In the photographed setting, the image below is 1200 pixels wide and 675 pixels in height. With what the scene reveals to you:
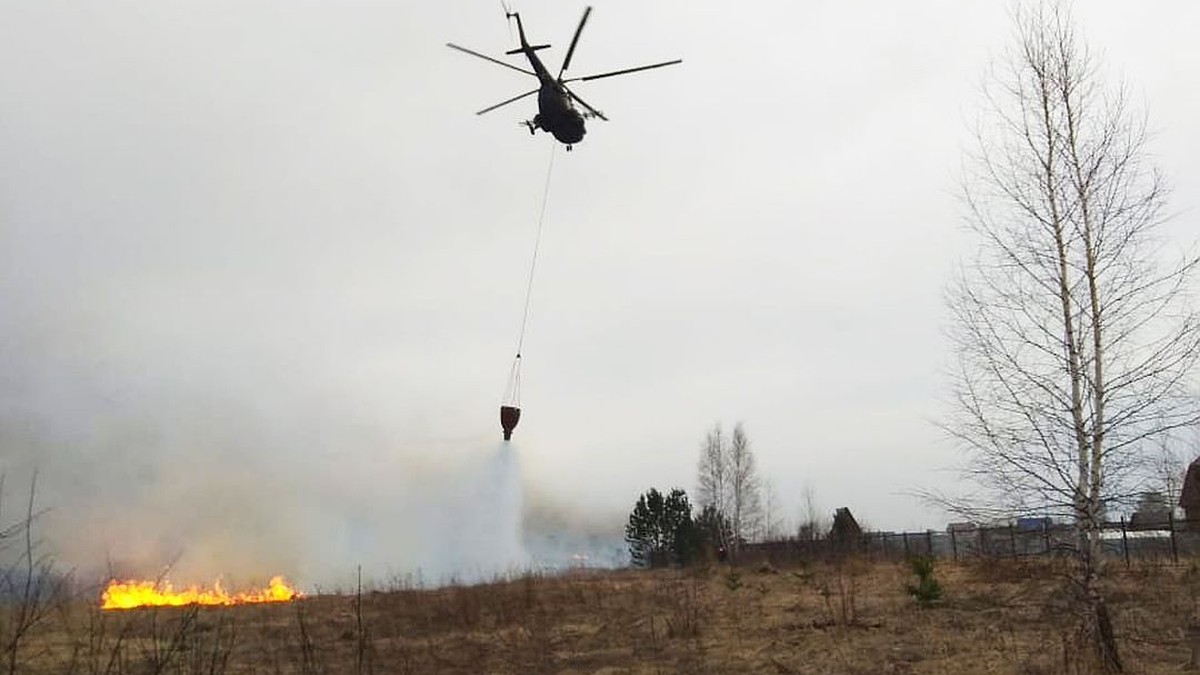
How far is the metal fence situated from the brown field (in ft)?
2.49

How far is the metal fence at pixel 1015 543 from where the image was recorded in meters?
12.7

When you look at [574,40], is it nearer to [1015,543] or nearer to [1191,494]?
[1015,543]

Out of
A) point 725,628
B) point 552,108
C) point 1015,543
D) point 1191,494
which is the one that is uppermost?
point 552,108

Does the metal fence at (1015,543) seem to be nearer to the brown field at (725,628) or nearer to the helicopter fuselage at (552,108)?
the brown field at (725,628)

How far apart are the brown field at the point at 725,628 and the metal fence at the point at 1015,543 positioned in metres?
0.76

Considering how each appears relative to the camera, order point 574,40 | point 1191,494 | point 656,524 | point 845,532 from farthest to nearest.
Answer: point 656,524 < point 845,532 < point 1191,494 < point 574,40

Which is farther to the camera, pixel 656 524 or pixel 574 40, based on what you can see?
pixel 656 524

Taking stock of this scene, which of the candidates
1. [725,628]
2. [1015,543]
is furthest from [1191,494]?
[725,628]

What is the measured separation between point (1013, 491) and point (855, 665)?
356 centimetres

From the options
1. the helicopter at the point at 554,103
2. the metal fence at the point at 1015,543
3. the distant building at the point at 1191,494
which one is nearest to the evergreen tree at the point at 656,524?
the metal fence at the point at 1015,543

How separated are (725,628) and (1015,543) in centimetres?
828

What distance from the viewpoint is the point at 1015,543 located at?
68.8 feet

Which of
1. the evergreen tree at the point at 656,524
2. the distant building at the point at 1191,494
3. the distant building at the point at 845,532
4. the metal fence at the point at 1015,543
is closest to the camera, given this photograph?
the metal fence at the point at 1015,543

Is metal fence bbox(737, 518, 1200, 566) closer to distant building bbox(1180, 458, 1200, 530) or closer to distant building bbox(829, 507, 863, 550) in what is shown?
distant building bbox(829, 507, 863, 550)
